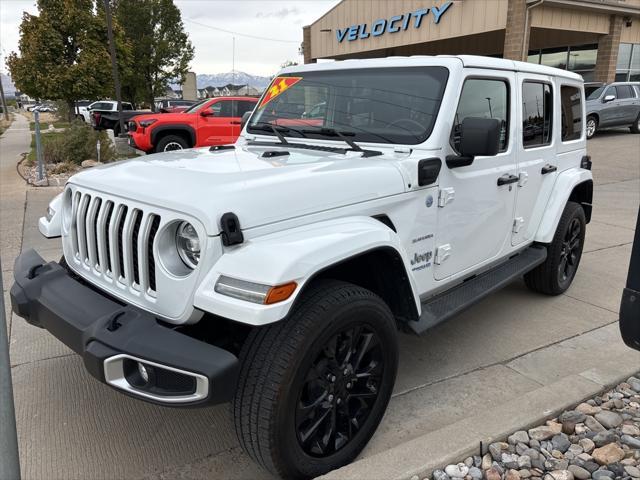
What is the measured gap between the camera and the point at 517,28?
1616cm

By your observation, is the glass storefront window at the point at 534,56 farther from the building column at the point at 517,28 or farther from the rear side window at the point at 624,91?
the building column at the point at 517,28

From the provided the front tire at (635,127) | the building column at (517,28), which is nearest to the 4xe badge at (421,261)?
the building column at (517,28)

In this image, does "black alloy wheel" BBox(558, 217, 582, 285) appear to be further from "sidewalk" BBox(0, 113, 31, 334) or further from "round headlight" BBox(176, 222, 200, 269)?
"sidewalk" BBox(0, 113, 31, 334)

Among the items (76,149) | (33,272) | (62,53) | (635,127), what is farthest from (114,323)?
(62,53)

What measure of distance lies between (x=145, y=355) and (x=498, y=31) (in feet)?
63.9

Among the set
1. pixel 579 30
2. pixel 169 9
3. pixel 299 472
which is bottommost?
pixel 299 472

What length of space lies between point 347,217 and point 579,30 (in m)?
18.8

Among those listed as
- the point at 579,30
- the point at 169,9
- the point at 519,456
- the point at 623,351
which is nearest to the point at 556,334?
the point at 623,351

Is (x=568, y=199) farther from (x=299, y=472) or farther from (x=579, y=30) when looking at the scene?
(x=579, y=30)

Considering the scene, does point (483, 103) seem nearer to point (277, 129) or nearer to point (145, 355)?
point (277, 129)

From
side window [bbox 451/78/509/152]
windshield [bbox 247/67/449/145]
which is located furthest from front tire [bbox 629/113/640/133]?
windshield [bbox 247/67/449/145]

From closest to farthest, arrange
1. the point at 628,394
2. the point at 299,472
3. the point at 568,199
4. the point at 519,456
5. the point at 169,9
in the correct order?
the point at 299,472, the point at 519,456, the point at 628,394, the point at 568,199, the point at 169,9

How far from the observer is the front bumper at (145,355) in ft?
6.35

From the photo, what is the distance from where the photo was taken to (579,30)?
58.3 ft
